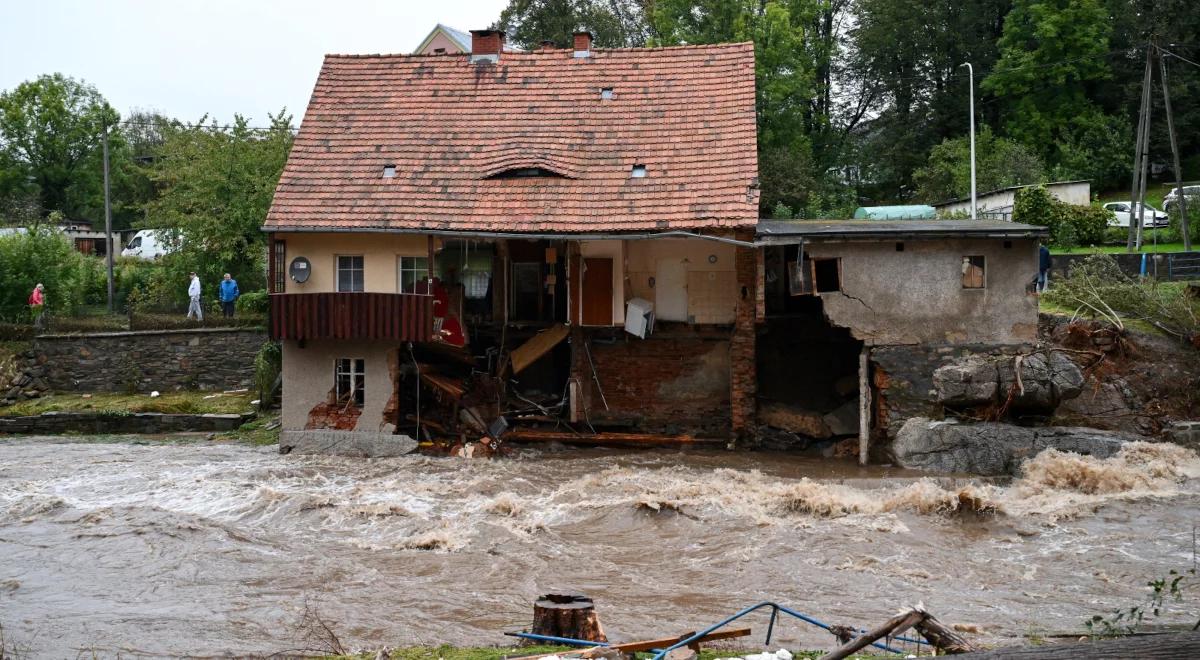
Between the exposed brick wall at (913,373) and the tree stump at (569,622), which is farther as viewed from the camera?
the exposed brick wall at (913,373)

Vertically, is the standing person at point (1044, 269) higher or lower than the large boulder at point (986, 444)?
higher

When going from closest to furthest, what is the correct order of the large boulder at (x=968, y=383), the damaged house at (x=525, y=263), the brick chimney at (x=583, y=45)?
the large boulder at (x=968, y=383) → the damaged house at (x=525, y=263) → the brick chimney at (x=583, y=45)

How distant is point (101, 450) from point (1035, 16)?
3310 centimetres

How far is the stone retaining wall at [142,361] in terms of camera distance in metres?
30.7

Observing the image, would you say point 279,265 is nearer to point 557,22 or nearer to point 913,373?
point 913,373

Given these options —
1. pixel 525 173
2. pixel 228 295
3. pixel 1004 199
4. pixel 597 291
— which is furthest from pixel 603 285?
pixel 1004 199

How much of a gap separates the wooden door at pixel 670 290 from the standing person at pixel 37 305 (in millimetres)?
16617

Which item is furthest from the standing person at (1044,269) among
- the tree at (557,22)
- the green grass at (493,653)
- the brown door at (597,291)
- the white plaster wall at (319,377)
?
the tree at (557,22)

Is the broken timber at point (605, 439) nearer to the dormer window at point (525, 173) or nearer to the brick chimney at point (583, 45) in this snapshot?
the dormer window at point (525, 173)

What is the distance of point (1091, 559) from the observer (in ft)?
52.4

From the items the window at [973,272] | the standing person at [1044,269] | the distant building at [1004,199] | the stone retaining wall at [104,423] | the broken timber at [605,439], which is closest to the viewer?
the window at [973,272]

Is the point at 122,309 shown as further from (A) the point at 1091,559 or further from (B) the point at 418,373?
(A) the point at 1091,559

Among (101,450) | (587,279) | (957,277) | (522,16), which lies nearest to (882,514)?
(957,277)

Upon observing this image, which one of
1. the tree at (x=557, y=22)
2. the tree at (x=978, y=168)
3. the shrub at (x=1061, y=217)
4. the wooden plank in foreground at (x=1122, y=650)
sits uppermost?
the tree at (x=557, y=22)
